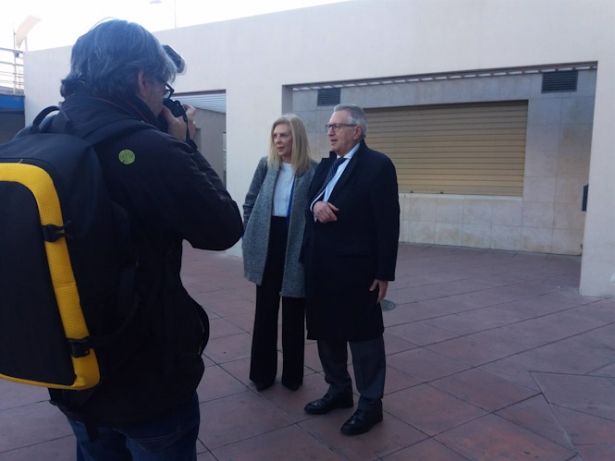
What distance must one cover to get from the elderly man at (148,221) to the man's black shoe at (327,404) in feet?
6.24

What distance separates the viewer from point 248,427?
3.22m

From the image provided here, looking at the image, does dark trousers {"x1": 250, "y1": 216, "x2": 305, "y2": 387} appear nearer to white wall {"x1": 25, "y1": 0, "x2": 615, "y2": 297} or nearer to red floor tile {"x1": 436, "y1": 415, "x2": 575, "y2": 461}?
red floor tile {"x1": 436, "y1": 415, "x2": 575, "y2": 461}

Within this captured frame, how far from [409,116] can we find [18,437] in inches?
367

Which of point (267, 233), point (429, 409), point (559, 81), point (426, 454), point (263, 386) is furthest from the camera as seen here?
point (559, 81)

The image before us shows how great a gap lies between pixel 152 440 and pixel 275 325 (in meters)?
2.27

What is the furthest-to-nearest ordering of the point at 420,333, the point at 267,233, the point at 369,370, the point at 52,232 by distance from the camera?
1. the point at 420,333
2. the point at 267,233
3. the point at 369,370
4. the point at 52,232

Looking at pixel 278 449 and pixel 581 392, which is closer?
pixel 278 449

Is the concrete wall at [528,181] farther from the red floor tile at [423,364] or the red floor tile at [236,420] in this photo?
the red floor tile at [236,420]

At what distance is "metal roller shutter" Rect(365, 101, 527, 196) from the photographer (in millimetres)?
10016

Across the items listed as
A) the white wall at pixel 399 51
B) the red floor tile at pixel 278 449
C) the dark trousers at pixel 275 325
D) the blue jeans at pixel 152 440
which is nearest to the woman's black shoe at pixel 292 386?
the dark trousers at pixel 275 325

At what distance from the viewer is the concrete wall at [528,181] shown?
932 centimetres

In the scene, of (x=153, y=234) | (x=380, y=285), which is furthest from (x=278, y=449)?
(x=153, y=234)

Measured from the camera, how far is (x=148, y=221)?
4.61 ft

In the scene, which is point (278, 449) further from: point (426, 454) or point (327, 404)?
point (426, 454)
